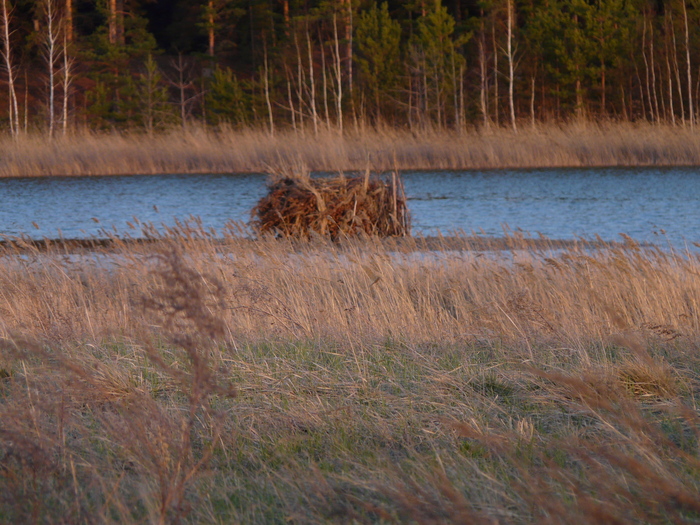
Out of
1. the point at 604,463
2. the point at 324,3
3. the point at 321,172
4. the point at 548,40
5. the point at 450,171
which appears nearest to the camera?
the point at 604,463

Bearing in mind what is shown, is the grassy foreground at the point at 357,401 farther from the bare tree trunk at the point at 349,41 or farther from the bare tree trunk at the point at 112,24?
the bare tree trunk at the point at 112,24

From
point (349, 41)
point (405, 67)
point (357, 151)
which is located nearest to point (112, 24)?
point (349, 41)

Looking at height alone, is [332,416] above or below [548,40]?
Answer: below

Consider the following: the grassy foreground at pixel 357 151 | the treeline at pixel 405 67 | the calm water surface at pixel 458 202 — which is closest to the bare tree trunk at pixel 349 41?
the treeline at pixel 405 67

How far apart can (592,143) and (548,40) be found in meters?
16.3

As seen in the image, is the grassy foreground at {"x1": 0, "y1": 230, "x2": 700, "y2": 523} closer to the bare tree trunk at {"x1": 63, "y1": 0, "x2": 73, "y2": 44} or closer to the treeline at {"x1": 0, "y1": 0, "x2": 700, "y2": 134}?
the treeline at {"x1": 0, "y1": 0, "x2": 700, "y2": 134}

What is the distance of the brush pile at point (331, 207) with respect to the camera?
32.1 feet

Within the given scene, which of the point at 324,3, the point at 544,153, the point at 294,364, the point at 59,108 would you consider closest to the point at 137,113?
the point at 59,108

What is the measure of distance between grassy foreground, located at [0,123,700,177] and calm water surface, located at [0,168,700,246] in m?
0.45

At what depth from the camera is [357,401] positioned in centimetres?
363

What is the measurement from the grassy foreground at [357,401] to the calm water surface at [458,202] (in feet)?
15.6

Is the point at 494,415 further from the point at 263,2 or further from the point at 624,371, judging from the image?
the point at 263,2

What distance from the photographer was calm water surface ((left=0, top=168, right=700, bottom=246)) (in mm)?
13141

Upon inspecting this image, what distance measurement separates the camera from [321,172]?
2188cm
